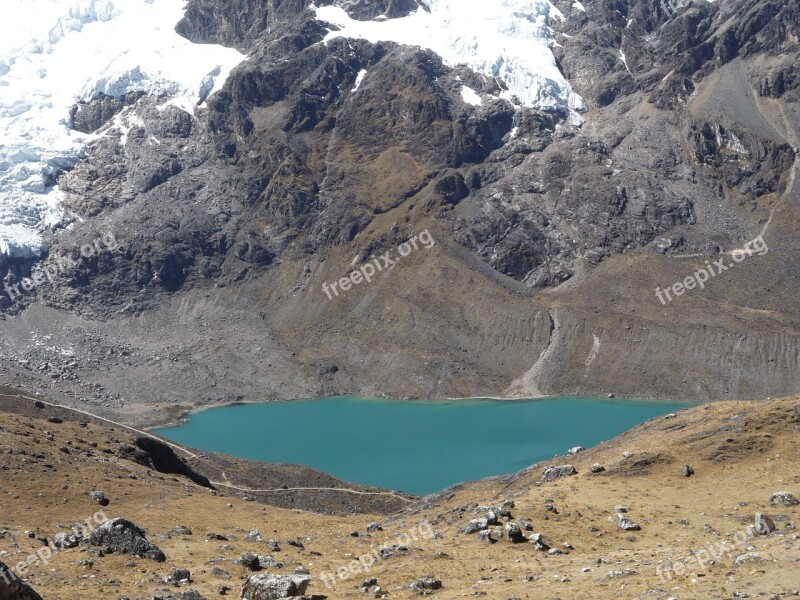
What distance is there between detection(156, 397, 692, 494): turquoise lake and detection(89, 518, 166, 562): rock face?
60088 millimetres

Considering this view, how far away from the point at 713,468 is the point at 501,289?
13144 centimetres

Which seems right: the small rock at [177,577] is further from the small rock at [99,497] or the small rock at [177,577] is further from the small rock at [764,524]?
the small rock at [764,524]

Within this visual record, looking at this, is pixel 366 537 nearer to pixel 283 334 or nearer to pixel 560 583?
pixel 560 583

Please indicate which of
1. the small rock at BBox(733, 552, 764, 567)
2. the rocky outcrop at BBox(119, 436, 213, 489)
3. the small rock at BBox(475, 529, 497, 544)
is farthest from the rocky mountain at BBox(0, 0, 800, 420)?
the small rock at BBox(733, 552, 764, 567)

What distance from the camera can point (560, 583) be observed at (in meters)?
21.7

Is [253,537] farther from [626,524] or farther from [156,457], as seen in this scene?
[156,457]

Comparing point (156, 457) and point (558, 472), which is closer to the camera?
point (558, 472)

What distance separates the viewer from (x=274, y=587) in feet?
71.0

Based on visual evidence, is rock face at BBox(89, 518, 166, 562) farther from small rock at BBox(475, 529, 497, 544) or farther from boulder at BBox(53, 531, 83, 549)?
small rock at BBox(475, 529, 497, 544)

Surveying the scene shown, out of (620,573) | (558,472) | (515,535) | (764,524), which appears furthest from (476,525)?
(558,472)

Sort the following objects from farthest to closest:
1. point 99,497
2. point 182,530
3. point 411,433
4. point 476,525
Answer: point 411,433, point 99,497, point 182,530, point 476,525

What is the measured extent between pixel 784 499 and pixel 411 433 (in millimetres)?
89847

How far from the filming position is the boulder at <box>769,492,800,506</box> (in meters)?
29.1

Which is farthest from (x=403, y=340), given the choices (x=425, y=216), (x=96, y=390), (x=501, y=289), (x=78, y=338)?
(x=78, y=338)
